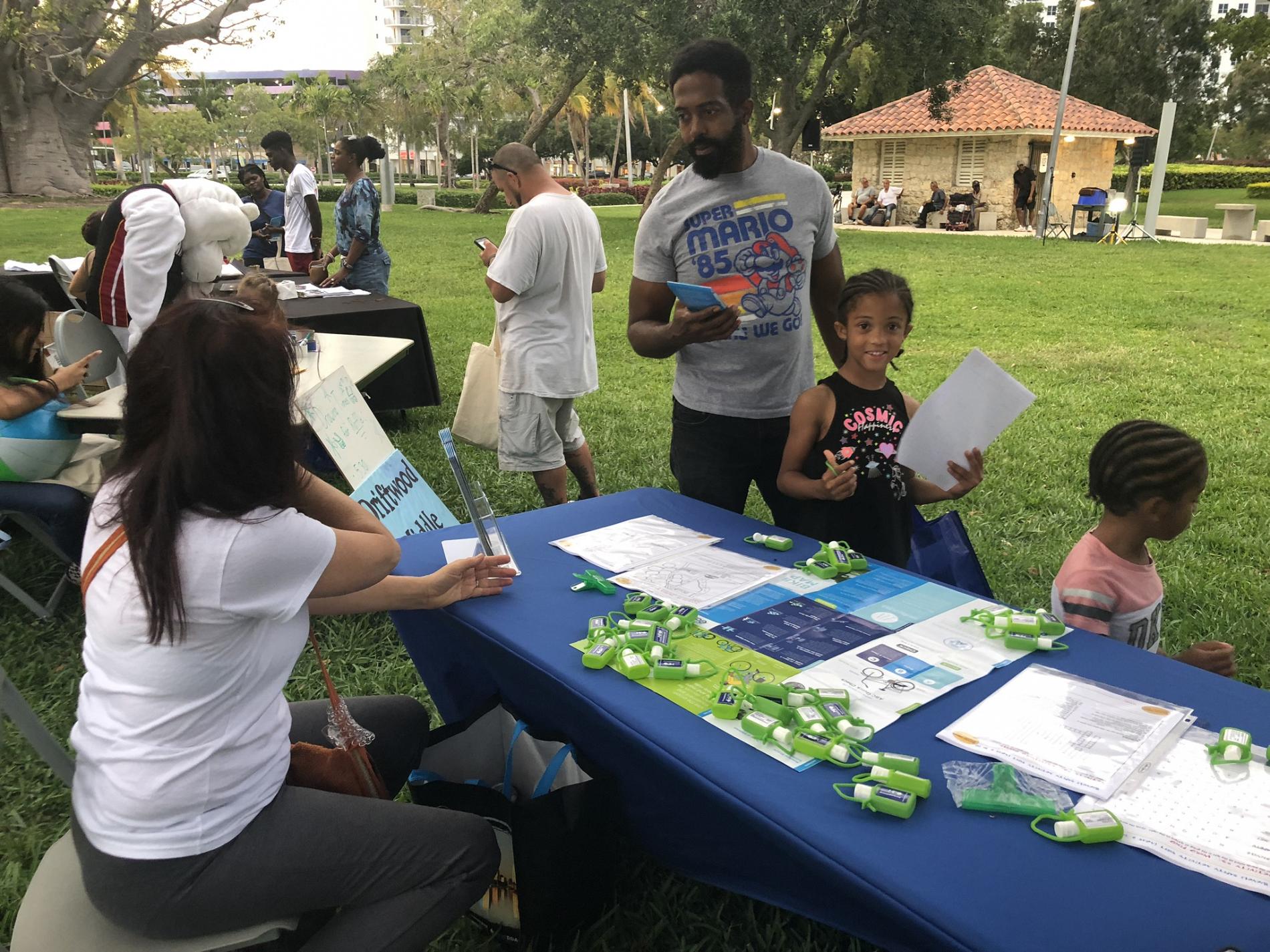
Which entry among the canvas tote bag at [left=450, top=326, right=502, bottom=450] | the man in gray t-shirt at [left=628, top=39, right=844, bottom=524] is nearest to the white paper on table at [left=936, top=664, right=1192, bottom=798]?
the man in gray t-shirt at [left=628, top=39, right=844, bottom=524]

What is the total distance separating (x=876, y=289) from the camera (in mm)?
2461

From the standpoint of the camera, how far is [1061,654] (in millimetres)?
1708

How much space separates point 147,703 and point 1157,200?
21957mm

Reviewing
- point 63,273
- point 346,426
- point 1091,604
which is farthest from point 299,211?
point 1091,604

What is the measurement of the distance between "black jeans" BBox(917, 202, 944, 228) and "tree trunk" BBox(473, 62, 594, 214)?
9.17 meters

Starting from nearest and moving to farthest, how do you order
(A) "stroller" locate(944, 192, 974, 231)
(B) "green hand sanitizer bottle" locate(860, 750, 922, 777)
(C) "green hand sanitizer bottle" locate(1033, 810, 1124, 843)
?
1. (C) "green hand sanitizer bottle" locate(1033, 810, 1124, 843)
2. (B) "green hand sanitizer bottle" locate(860, 750, 922, 777)
3. (A) "stroller" locate(944, 192, 974, 231)

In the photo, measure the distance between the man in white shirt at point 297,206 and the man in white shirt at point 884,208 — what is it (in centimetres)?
1907

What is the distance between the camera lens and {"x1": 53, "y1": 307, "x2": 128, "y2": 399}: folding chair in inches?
156

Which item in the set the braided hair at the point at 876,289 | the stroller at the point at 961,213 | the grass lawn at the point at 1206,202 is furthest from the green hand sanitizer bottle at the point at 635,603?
the grass lawn at the point at 1206,202

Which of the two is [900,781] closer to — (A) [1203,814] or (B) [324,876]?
Answer: (A) [1203,814]

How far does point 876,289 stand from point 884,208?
23.3 metres

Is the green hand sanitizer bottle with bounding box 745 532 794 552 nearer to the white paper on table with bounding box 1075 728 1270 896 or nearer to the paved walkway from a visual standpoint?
the white paper on table with bounding box 1075 728 1270 896

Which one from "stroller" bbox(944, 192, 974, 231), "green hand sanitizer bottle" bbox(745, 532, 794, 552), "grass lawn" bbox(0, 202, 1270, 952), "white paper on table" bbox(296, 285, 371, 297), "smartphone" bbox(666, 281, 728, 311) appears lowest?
"grass lawn" bbox(0, 202, 1270, 952)

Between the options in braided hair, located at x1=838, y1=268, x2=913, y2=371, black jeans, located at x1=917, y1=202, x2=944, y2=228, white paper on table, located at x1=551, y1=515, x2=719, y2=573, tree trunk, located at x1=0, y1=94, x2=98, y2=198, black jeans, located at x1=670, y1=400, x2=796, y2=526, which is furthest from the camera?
tree trunk, located at x1=0, y1=94, x2=98, y2=198
